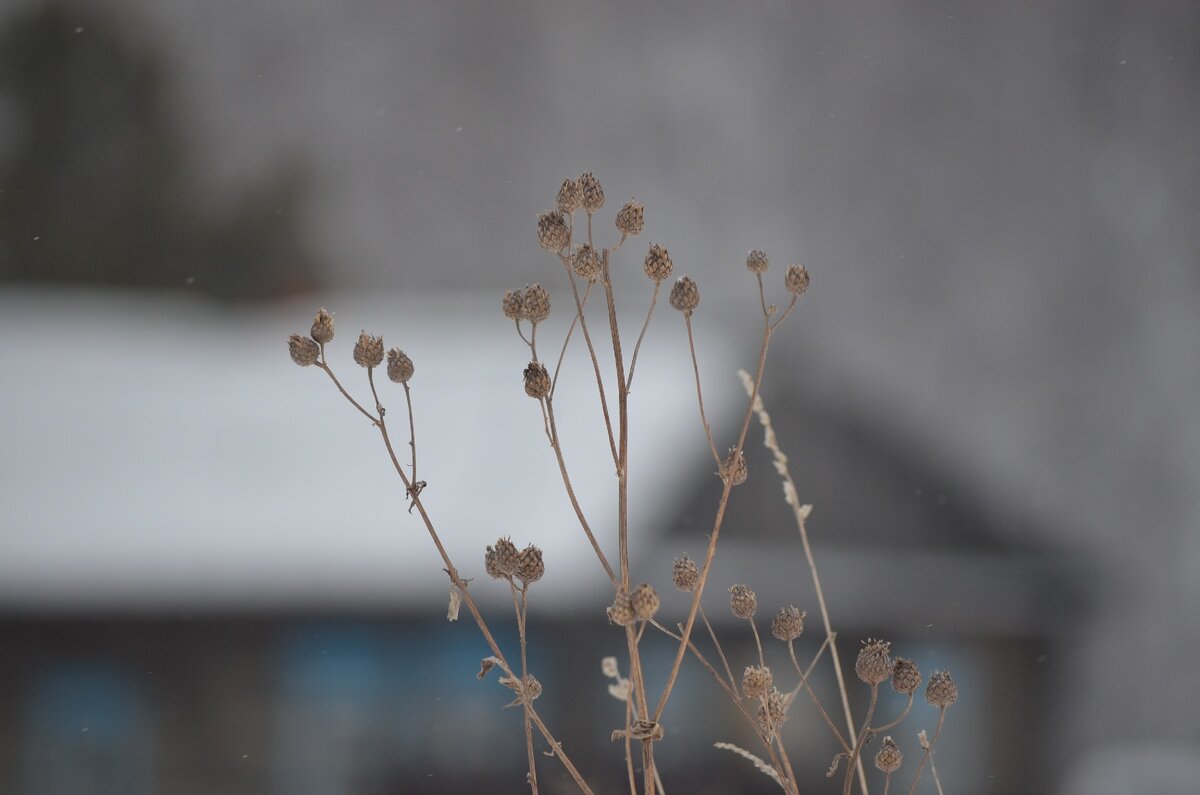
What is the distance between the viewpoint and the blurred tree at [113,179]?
5.23m

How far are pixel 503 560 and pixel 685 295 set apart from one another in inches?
4.8

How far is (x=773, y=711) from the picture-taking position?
0.43 meters

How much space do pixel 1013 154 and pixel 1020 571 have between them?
8.92 m

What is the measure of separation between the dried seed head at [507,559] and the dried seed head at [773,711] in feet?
0.33

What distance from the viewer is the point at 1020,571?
10.7ft

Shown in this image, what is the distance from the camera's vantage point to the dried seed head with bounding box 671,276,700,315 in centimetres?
45

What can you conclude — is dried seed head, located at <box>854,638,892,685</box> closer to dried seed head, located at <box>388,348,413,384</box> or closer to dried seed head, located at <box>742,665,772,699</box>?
dried seed head, located at <box>742,665,772,699</box>

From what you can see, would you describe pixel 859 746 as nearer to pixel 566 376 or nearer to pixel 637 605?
pixel 637 605

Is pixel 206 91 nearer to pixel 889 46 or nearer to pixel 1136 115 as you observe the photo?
pixel 889 46

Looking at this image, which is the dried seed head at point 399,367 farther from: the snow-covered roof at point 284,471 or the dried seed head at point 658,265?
the snow-covered roof at point 284,471

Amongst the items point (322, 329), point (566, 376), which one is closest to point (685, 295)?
point (322, 329)

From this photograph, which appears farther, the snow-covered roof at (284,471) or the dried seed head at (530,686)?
the snow-covered roof at (284,471)

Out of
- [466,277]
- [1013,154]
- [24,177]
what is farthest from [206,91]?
[1013,154]

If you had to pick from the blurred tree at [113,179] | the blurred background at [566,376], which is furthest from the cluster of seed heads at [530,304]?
the blurred tree at [113,179]
